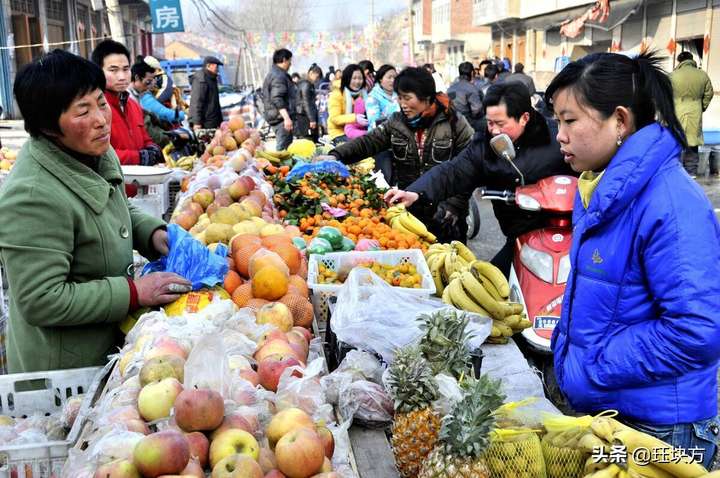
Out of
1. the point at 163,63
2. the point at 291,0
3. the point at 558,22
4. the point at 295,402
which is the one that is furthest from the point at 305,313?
the point at 291,0

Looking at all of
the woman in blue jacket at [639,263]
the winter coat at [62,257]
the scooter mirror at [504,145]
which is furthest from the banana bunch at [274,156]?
the woman in blue jacket at [639,263]

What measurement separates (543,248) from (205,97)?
30.1ft

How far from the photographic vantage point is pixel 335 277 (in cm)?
373

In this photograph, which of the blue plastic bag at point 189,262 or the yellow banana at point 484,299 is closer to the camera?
the blue plastic bag at point 189,262

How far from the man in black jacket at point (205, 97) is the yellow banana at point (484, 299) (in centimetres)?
931

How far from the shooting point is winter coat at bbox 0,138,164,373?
2238 millimetres

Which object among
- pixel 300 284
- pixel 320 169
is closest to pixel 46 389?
pixel 300 284

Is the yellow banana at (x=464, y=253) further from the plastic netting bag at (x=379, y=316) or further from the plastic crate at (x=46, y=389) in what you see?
the plastic crate at (x=46, y=389)

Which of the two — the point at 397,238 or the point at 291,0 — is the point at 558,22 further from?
the point at 291,0

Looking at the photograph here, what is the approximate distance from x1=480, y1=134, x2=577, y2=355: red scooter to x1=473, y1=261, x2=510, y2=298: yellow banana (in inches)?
18.8

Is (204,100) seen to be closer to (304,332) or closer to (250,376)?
(304,332)

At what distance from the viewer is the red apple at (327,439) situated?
6.37 feet

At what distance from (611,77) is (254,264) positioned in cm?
190

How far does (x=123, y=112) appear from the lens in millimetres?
5828
